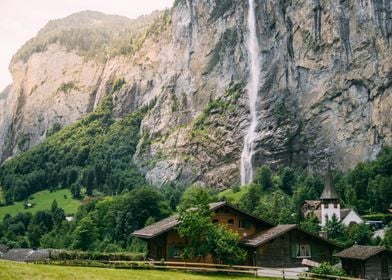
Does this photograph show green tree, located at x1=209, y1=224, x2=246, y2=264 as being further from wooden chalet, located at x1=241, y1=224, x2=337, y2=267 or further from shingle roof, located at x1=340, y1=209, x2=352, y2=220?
shingle roof, located at x1=340, y1=209, x2=352, y2=220

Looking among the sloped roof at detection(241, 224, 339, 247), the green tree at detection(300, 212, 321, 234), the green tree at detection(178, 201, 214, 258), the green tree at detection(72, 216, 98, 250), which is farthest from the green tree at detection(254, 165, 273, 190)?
the green tree at detection(178, 201, 214, 258)

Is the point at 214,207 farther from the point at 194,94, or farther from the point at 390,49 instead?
the point at 194,94

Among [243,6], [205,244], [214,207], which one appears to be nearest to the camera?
[205,244]

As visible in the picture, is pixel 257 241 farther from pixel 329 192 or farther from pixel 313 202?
pixel 313 202

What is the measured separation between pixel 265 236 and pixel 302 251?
14.4ft

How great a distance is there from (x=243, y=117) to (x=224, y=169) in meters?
16.6

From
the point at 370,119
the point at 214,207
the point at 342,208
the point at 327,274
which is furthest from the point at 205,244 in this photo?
the point at 370,119

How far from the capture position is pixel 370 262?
57.5m

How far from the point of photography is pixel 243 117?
169000 millimetres

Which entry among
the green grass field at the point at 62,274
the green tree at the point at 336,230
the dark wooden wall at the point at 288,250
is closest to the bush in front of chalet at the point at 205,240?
the dark wooden wall at the point at 288,250

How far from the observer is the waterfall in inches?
6335

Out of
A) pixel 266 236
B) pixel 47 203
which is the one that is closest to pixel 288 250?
pixel 266 236

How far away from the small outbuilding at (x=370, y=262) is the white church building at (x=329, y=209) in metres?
41.1

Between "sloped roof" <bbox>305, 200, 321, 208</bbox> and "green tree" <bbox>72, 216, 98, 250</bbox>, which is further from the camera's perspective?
"sloped roof" <bbox>305, 200, 321, 208</bbox>
